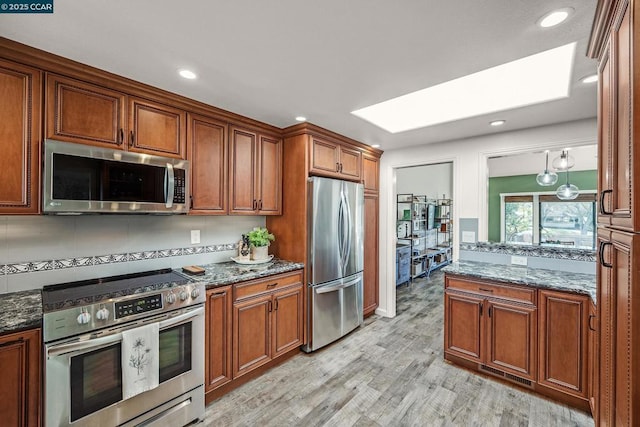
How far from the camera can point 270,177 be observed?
2.95 m

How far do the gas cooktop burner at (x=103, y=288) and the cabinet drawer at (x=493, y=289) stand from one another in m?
2.35

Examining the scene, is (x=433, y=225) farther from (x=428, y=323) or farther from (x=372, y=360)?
(x=372, y=360)

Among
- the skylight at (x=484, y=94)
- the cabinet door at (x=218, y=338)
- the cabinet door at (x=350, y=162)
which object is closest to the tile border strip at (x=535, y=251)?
the skylight at (x=484, y=94)

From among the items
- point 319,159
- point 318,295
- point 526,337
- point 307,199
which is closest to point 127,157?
point 307,199

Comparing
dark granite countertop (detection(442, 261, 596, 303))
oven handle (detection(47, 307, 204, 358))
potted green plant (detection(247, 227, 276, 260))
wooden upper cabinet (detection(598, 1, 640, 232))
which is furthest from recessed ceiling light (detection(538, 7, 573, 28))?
oven handle (detection(47, 307, 204, 358))

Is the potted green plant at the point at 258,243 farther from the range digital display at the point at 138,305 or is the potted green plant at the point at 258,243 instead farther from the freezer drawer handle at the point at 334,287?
the range digital display at the point at 138,305

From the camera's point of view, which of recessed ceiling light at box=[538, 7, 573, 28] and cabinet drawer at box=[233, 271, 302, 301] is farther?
cabinet drawer at box=[233, 271, 302, 301]

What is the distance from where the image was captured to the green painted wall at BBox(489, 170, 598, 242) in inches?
219

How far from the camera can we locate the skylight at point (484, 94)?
193cm

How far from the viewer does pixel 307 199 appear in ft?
9.28

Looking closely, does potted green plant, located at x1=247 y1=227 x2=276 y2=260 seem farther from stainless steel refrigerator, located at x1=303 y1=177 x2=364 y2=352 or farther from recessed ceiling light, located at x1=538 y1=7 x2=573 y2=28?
recessed ceiling light, located at x1=538 y1=7 x2=573 y2=28

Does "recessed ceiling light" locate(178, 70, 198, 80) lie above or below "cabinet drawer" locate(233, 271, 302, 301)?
above

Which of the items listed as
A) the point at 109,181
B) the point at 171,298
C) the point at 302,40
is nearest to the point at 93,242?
the point at 109,181

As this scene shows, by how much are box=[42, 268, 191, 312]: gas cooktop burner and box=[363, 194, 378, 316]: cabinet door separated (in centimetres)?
235
